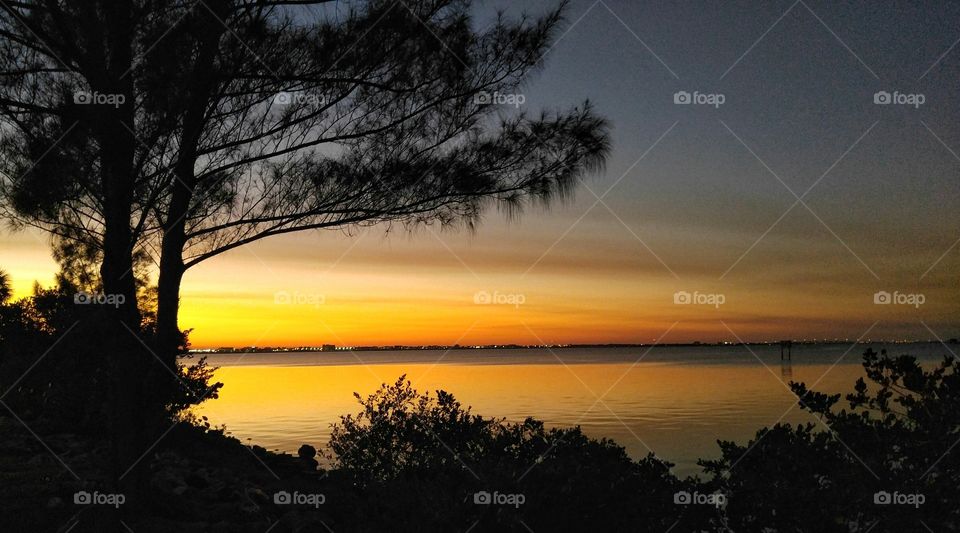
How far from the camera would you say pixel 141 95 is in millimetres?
6340

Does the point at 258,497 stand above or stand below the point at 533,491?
below

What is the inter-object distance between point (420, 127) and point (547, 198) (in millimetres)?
1732

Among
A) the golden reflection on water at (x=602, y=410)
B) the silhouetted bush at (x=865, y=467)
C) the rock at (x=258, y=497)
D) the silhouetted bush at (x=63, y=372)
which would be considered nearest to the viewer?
the silhouetted bush at (x=865, y=467)

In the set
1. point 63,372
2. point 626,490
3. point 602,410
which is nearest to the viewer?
point 626,490

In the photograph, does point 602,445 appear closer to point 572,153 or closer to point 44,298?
point 572,153

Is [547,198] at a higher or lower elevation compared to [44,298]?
higher

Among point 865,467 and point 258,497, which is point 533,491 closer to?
point 865,467

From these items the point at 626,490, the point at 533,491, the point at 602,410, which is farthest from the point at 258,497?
the point at 602,410

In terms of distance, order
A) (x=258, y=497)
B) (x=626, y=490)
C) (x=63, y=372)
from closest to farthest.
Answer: (x=626, y=490) < (x=258, y=497) < (x=63, y=372)

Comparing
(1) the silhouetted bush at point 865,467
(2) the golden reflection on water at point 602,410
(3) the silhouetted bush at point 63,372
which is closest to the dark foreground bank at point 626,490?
(1) the silhouetted bush at point 865,467

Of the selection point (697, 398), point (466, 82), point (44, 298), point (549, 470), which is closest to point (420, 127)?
point (466, 82)

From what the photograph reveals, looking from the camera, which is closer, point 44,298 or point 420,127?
point 420,127

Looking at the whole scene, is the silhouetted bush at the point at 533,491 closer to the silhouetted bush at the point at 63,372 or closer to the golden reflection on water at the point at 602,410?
the silhouetted bush at the point at 63,372

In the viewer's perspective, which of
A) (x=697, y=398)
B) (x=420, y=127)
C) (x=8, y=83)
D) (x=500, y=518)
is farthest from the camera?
(x=697, y=398)
